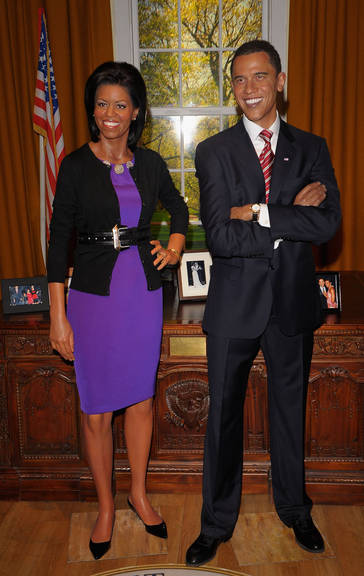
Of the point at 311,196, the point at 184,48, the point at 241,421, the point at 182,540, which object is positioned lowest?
the point at 182,540

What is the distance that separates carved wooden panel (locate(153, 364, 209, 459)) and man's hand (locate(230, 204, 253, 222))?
86cm

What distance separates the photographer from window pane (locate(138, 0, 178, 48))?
13.7 ft

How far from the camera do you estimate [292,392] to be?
216cm

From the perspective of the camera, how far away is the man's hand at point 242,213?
6.22 ft

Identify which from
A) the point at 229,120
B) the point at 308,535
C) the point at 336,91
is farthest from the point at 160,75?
the point at 308,535

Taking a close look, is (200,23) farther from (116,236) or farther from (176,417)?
(176,417)

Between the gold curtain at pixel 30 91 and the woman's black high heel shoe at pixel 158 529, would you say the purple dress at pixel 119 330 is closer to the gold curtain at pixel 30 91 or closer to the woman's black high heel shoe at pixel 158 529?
the woman's black high heel shoe at pixel 158 529

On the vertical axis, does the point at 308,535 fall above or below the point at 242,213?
below

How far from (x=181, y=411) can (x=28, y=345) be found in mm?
759

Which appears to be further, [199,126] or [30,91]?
[199,126]

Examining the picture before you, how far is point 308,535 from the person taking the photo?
2244mm

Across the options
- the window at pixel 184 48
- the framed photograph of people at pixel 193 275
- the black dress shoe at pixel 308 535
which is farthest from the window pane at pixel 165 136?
the black dress shoe at pixel 308 535

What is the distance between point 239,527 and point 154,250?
124 centimetres

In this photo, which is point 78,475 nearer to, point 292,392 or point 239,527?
point 239,527
